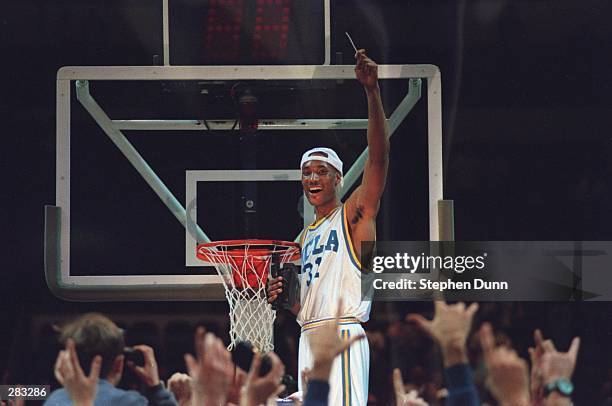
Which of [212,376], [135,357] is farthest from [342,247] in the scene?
[135,357]

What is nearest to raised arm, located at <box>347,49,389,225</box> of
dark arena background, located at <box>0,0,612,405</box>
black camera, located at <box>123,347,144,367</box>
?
dark arena background, located at <box>0,0,612,405</box>

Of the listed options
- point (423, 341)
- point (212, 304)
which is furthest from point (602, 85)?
point (212, 304)

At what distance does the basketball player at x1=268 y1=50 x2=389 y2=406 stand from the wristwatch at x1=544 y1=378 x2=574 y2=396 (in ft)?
4.47

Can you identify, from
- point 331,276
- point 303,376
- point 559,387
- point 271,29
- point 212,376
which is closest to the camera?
point 212,376

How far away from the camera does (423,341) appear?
6578 millimetres

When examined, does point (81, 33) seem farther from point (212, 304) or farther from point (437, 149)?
point (437, 149)

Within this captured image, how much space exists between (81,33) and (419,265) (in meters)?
2.20

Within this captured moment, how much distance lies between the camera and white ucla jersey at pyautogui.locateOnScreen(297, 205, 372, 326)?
4.95 meters

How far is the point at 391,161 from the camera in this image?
21.6ft

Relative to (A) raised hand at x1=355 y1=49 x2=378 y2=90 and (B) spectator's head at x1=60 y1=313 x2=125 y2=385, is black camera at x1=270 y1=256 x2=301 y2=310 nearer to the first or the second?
(A) raised hand at x1=355 y1=49 x2=378 y2=90

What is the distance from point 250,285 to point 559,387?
88.2 inches

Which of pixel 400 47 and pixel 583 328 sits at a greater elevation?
pixel 400 47

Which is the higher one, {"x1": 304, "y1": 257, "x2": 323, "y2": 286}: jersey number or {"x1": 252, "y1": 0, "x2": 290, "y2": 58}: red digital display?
{"x1": 252, "y1": 0, "x2": 290, "y2": 58}: red digital display

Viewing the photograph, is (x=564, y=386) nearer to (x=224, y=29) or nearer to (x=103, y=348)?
(x=103, y=348)
